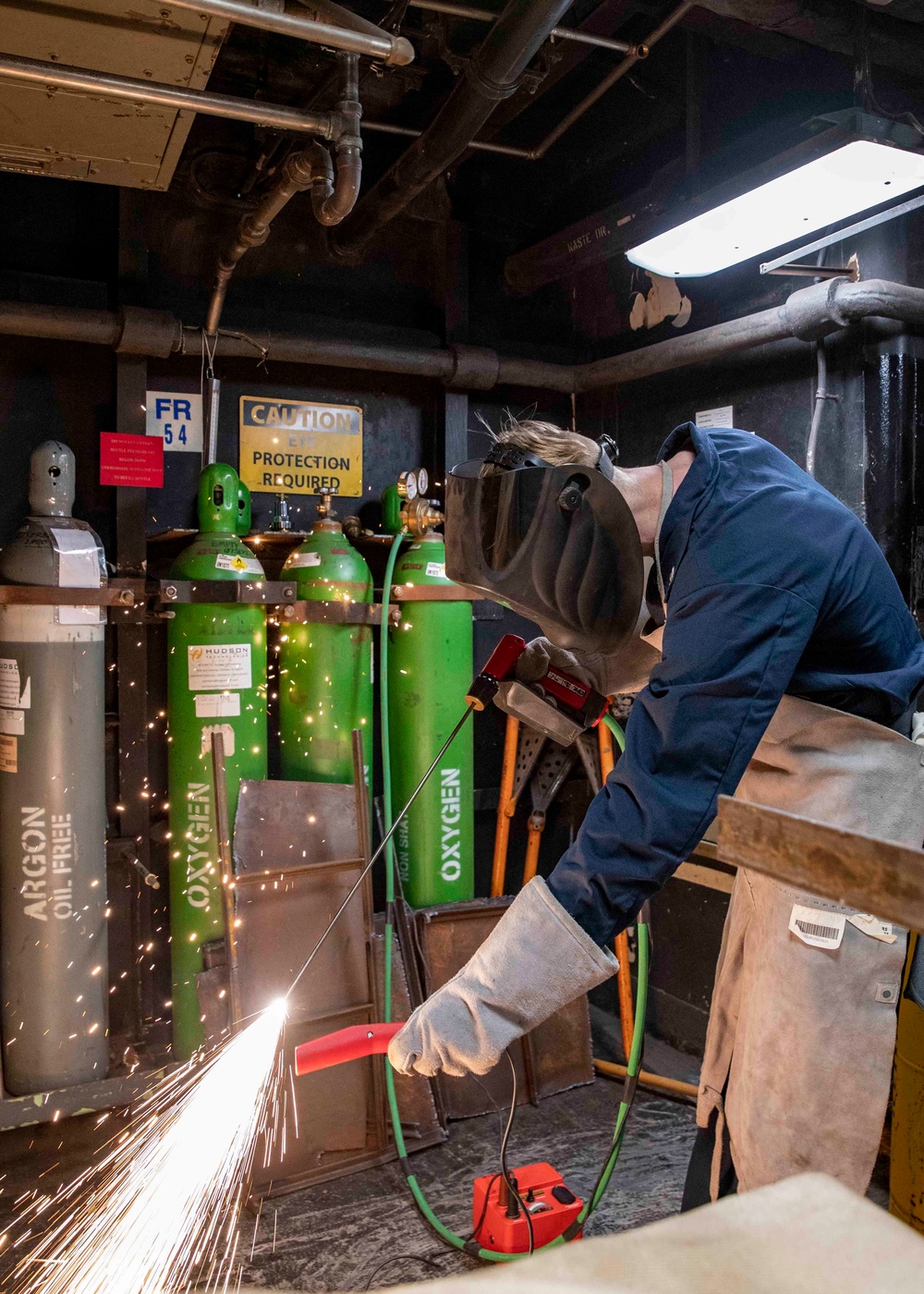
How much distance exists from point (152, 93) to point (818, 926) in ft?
7.74

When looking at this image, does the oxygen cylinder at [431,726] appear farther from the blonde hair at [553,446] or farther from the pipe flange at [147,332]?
the blonde hair at [553,446]

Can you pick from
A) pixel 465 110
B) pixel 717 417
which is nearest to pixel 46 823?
pixel 465 110

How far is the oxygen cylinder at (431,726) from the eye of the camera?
3350mm

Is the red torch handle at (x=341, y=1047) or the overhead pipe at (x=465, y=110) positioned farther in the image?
the overhead pipe at (x=465, y=110)

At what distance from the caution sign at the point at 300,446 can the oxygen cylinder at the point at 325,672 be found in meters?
0.43

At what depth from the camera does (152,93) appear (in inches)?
86.7

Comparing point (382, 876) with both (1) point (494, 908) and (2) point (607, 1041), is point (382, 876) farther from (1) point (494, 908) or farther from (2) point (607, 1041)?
(2) point (607, 1041)

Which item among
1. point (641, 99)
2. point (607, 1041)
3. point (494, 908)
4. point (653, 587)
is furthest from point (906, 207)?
point (607, 1041)

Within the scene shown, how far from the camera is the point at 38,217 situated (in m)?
3.23

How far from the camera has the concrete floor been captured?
7.81 feet

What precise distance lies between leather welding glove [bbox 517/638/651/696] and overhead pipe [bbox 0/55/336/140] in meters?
1.51

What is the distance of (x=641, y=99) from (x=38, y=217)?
2300 millimetres

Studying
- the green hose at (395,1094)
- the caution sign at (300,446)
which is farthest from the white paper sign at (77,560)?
the green hose at (395,1094)

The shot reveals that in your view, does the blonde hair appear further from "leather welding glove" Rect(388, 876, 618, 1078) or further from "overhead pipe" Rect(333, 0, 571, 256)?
"overhead pipe" Rect(333, 0, 571, 256)
